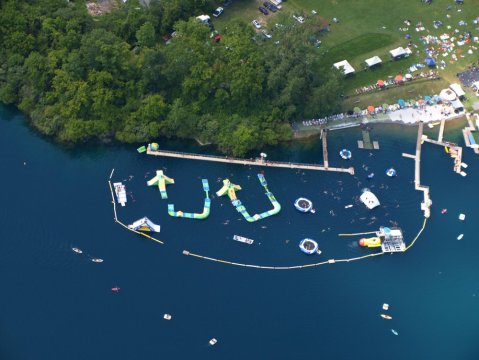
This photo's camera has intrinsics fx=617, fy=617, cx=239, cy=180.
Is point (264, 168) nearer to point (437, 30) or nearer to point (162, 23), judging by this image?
point (162, 23)

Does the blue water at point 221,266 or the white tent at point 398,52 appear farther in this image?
the white tent at point 398,52

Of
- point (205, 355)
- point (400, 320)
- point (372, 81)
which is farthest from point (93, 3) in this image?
point (400, 320)

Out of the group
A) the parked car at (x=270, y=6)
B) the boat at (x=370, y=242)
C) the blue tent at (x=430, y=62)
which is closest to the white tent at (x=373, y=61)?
the blue tent at (x=430, y=62)

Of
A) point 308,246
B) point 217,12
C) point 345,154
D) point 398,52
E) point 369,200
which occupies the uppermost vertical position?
point 217,12

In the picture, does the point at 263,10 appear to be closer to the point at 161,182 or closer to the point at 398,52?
the point at 398,52

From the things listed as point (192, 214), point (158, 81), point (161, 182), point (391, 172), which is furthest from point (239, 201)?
point (391, 172)

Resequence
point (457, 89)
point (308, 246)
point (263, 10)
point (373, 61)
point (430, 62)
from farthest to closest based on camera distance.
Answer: point (263, 10), point (430, 62), point (373, 61), point (457, 89), point (308, 246)

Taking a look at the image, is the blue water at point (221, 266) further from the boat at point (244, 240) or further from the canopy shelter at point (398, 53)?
the canopy shelter at point (398, 53)
